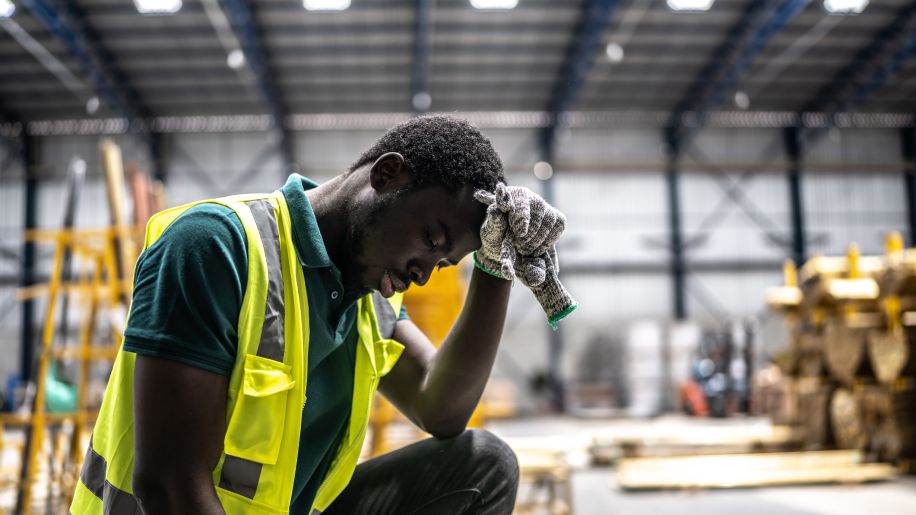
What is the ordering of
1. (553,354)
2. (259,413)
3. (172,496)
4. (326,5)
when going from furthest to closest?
1. (553,354)
2. (326,5)
3. (259,413)
4. (172,496)

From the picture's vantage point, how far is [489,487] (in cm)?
201

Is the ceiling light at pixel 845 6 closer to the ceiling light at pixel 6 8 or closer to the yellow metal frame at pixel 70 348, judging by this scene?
the yellow metal frame at pixel 70 348

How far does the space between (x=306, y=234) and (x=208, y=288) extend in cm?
30

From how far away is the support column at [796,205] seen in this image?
18484 mm

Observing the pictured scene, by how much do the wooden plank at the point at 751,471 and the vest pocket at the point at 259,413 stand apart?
559cm

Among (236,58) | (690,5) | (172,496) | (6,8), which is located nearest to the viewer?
(172,496)

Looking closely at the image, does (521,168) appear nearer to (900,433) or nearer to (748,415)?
(748,415)

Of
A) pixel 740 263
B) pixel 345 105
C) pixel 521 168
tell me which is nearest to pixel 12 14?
pixel 345 105

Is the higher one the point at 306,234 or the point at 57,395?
the point at 306,234

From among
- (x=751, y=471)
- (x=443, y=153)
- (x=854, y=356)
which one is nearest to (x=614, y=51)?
(x=854, y=356)

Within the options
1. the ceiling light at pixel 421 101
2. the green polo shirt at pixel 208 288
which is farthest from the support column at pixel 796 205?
the green polo shirt at pixel 208 288

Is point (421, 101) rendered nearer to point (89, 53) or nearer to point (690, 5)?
point (690, 5)

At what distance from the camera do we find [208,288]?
1.42 meters

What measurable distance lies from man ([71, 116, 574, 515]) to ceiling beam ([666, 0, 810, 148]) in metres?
13.6
